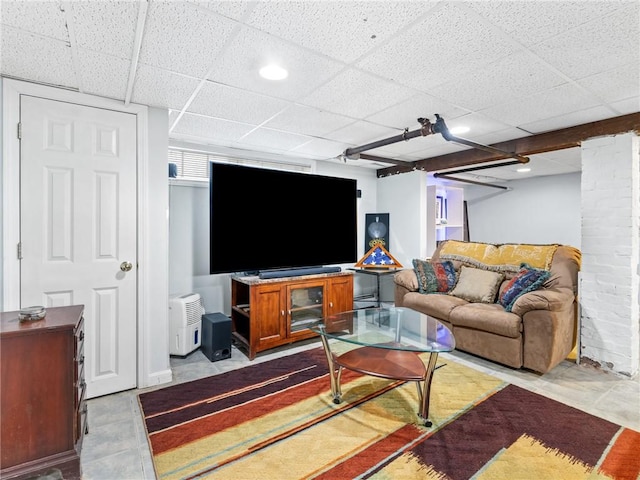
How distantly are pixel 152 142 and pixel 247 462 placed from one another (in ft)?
7.66

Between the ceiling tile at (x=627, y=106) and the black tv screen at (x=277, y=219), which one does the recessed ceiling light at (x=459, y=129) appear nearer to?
the ceiling tile at (x=627, y=106)

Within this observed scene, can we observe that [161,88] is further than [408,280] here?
No

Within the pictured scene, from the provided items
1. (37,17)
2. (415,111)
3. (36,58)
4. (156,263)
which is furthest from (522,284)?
(36,58)

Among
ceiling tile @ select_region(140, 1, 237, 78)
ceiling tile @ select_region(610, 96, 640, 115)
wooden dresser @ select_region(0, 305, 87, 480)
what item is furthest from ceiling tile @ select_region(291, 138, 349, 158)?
wooden dresser @ select_region(0, 305, 87, 480)

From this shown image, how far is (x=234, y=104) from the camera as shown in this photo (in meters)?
2.58

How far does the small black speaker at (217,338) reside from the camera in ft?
9.87

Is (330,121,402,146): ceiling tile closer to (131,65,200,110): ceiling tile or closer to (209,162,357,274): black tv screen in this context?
(209,162,357,274): black tv screen

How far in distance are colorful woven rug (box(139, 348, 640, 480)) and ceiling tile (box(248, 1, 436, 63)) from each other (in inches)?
85.9

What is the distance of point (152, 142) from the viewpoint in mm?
2584

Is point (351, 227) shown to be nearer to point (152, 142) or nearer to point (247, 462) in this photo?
point (152, 142)

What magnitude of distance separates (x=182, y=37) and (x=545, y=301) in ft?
10.3

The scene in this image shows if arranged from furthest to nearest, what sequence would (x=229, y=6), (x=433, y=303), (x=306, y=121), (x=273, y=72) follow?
(x=433, y=303)
(x=306, y=121)
(x=273, y=72)
(x=229, y=6)

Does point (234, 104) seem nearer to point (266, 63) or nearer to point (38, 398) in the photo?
point (266, 63)

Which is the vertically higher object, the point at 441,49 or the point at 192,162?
the point at 441,49
